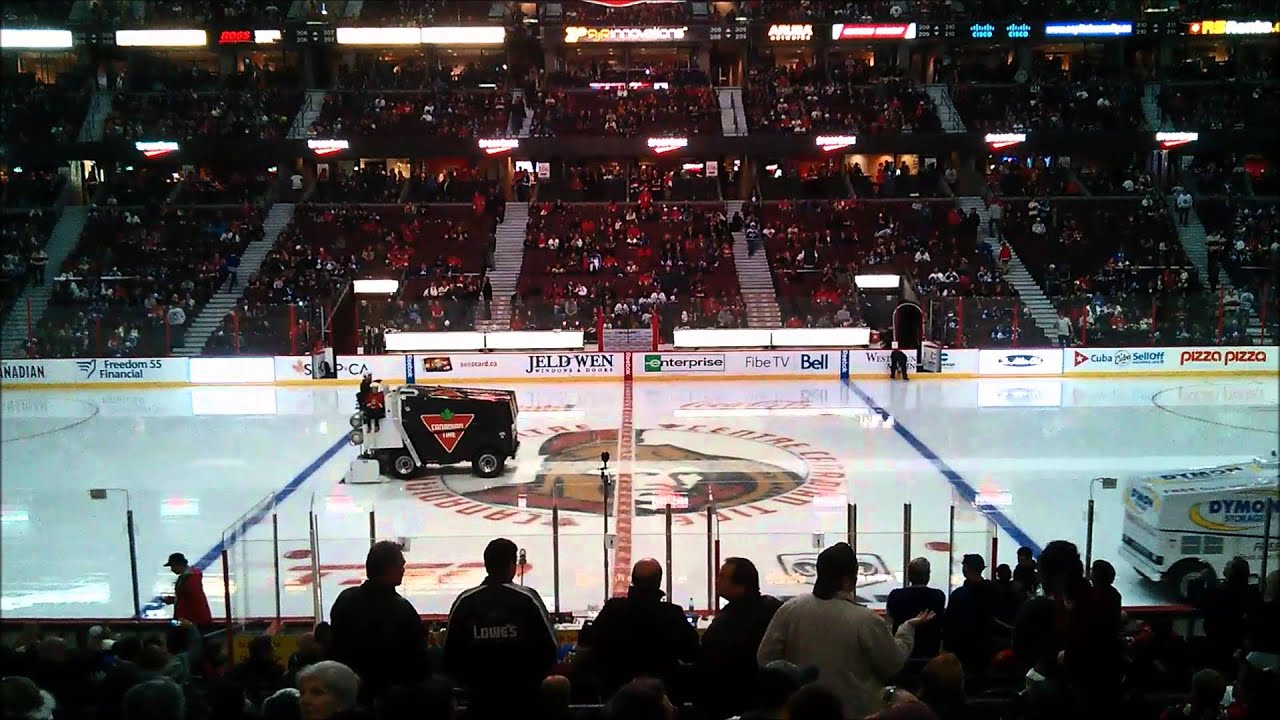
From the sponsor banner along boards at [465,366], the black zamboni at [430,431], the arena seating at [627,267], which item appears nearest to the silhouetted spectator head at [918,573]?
the black zamboni at [430,431]

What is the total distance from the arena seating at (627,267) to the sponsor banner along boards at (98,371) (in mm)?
8561

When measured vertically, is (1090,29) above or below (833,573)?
above

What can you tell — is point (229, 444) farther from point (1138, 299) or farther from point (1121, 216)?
point (1121, 216)

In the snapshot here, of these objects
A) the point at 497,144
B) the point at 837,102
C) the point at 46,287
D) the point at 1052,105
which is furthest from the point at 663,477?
the point at 1052,105

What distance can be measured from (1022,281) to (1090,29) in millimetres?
13288

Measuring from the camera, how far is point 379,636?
4.56 m

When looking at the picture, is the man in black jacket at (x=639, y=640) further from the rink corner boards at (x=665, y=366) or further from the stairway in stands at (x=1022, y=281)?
the stairway in stands at (x=1022, y=281)

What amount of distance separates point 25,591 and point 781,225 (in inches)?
1091

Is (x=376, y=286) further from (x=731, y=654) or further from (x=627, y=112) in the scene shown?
(x=731, y=654)

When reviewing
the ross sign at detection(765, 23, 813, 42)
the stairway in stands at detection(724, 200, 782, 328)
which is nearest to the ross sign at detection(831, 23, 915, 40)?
the ross sign at detection(765, 23, 813, 42)

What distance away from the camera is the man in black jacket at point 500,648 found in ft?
14.3

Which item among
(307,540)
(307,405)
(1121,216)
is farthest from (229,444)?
(1121,216)

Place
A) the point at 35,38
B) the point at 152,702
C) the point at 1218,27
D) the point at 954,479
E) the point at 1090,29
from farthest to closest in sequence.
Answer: the point at 1218,27, the point at 1090,29, the point at 35,38, the point at 954,479, the point at 152,702

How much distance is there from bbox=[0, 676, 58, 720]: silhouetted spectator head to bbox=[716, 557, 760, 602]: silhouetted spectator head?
8.85ft
